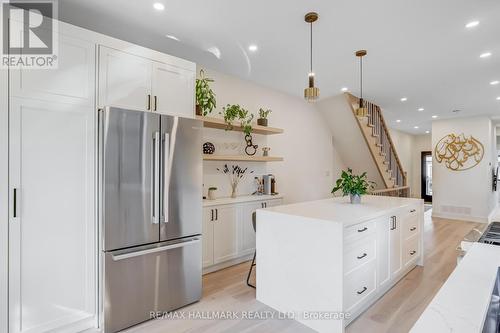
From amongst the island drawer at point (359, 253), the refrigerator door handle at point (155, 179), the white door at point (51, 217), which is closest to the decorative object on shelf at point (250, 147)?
the refrigerator door handle at point (155, 179)

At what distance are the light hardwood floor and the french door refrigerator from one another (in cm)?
22

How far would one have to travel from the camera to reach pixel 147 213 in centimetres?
236

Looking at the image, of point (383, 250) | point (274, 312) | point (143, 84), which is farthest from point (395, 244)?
point (143, 84)

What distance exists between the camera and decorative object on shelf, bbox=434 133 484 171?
6895mm

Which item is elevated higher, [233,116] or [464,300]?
[233,116]

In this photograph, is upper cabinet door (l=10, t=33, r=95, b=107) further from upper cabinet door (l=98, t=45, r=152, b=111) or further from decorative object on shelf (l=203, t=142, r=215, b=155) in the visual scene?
decorative object on shelf (l=203, t=142, r=215, b=155)

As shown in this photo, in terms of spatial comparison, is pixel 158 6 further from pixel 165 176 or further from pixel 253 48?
pixel 165 176

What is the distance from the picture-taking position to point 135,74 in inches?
97.1

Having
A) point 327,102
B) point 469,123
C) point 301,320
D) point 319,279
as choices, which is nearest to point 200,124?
point 319,279

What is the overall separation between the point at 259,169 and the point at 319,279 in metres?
2.67

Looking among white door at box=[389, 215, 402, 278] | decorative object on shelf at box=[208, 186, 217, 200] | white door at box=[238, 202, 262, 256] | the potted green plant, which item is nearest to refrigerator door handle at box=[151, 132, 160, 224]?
decorative object on shelf at box=[208, 186, 217, 200]

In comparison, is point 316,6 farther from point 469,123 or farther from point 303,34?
point 469,123

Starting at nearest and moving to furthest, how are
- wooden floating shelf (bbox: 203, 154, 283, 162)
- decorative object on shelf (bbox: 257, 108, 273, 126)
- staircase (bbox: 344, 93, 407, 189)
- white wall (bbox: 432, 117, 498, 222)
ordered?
wooden floating shelf (bbox: 203, 154, 283, 162) < decorative object on shelf (bbox: 257, 108, 273, 126) < staircase (bbox: 344, 93, 407, 189) < white wall (bbox: 432, 117, 498, 222)

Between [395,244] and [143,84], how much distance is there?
123 inches
